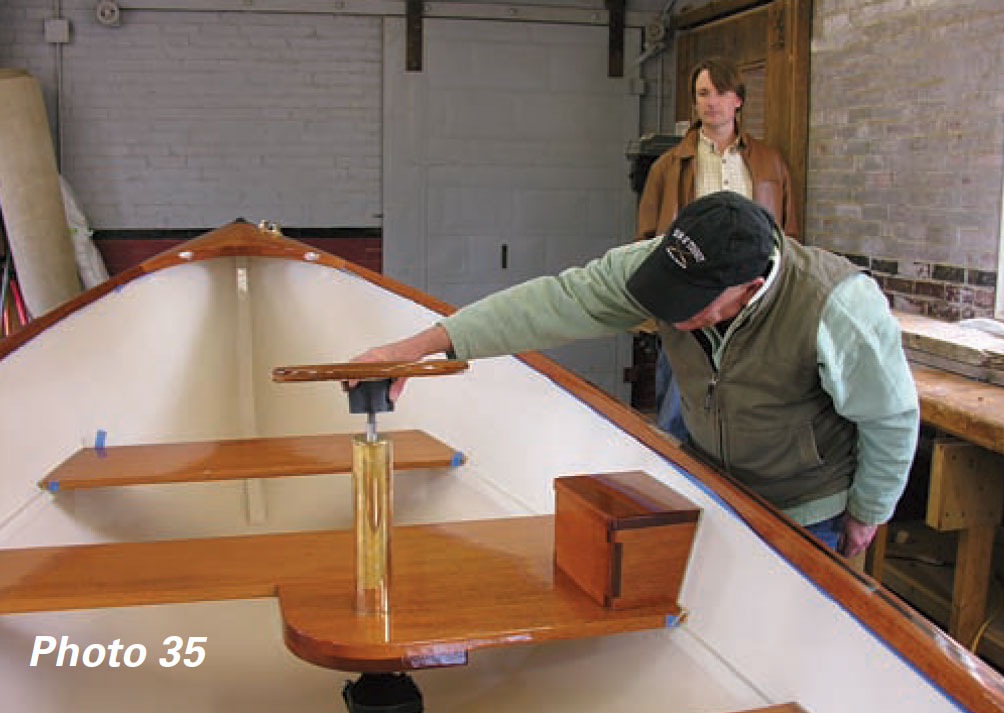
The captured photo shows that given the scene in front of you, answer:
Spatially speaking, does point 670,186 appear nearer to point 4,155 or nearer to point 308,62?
point 308,62

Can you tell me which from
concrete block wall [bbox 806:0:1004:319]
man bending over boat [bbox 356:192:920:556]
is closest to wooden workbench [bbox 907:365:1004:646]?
concrete block wall [bbox 806:0:1004:319]

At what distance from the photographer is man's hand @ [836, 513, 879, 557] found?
1922 millimetres

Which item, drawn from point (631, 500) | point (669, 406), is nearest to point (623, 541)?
point (631, 500)

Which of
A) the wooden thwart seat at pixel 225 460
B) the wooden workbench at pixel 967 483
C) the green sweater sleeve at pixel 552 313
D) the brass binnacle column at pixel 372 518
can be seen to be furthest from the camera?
the wooden workbench at pixel 967 483

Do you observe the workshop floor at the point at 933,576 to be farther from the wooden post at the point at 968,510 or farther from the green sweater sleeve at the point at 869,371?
the green sweater sleeve at the point at 869,371

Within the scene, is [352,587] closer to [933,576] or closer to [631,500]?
[631,500]

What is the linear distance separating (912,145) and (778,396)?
2.79m

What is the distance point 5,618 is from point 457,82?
4785mm

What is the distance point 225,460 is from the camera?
253 cm

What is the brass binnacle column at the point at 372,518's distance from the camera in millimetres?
1474

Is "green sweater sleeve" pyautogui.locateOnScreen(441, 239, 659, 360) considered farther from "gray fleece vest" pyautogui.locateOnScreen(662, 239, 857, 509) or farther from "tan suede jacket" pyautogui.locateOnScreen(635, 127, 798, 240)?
"tan suede jacket" pyautogui.locateOnScreen(635, 127, 798, 240)

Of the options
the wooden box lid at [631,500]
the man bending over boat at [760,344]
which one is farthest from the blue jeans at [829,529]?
the wooden box lid at [631,500]

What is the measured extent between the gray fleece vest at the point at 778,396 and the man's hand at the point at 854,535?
8 cm

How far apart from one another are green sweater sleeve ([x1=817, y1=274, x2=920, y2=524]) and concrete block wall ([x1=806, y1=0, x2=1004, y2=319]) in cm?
229
